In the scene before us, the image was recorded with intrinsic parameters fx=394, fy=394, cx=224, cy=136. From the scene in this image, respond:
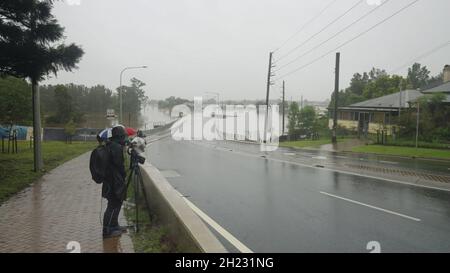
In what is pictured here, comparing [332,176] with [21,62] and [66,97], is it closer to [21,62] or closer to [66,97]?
[21,62]

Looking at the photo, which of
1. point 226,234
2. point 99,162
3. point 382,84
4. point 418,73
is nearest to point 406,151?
point 226,234

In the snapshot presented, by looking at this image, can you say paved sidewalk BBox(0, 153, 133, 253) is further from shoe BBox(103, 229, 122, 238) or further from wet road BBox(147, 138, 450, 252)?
wet road BBox(147, 138, 450, 252)

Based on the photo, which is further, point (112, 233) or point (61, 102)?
point (61, 102)

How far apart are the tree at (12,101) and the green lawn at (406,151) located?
27.8 meters

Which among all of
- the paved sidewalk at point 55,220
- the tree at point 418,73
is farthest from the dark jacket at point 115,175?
the tree at point 418,73

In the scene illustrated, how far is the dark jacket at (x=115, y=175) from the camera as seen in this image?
242 inches

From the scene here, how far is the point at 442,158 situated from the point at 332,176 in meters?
12.7

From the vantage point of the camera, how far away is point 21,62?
1141 cm

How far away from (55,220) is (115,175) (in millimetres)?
2207

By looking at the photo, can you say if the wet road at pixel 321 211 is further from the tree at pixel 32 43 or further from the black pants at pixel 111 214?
the tree at pixel 32 43

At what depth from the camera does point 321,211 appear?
29.2 feet

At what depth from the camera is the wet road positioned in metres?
6.61

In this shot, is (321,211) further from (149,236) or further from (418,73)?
(418,73)

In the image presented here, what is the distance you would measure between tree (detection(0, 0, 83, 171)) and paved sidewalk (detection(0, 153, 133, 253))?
3473mm
